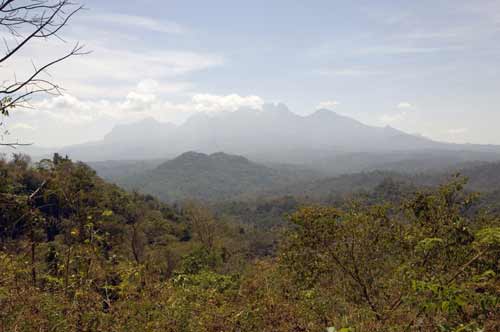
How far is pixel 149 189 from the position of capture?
150 meters

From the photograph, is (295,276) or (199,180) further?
(199,180)

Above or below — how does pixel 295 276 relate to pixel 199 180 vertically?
above

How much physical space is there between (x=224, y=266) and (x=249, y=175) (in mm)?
171432

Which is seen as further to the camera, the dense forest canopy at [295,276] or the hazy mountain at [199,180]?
the hazy mountain at [199,180]

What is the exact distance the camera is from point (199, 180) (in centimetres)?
17412

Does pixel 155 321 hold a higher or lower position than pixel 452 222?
lower

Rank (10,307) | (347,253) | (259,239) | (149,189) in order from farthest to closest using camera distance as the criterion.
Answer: (149,189) → (259,239) → (347,253) → (10,307)

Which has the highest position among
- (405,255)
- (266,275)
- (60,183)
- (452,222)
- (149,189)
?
(60,183)

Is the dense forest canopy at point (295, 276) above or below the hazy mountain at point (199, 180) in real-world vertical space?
above

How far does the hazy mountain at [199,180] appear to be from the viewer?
15138cm

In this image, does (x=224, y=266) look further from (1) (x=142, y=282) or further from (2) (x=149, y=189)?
(2) (x=149, y=189)

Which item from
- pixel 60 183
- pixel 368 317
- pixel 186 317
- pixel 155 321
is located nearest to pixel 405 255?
pixel 368 317

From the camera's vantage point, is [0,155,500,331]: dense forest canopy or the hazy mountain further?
the hazy mountain

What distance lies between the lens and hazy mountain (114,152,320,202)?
15138 centimetres
